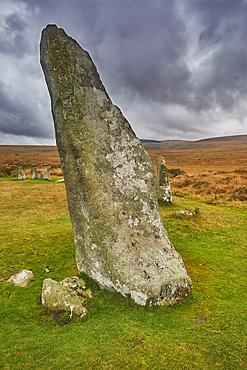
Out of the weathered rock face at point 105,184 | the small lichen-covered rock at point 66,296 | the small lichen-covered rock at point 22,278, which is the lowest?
the small lichen-covered rock at point 22,278

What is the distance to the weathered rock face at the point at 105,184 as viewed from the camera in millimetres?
5781

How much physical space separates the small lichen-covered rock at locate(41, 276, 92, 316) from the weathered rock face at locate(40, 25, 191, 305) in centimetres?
54

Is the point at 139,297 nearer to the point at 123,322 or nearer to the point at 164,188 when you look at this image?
the point at 123,322

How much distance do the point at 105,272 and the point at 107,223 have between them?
1.39m

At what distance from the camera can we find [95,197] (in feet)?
19.9

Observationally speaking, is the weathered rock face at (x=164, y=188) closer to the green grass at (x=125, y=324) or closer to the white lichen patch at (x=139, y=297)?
the green grass at (x=125, y=324)

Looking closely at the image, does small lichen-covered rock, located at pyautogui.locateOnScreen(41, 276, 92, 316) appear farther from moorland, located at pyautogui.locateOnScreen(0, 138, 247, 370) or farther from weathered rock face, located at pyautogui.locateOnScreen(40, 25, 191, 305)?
weathered rock face, located at pyautogui.locateOnScreen(40, 25, 191, 305)

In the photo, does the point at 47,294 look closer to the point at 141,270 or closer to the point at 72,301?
the point at 72,301

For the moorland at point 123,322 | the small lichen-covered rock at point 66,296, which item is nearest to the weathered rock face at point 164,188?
the moorland at point 123,322

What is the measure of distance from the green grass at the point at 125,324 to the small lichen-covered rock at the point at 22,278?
0.69 ft

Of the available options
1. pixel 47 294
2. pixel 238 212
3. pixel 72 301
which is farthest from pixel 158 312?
pixel 238 212

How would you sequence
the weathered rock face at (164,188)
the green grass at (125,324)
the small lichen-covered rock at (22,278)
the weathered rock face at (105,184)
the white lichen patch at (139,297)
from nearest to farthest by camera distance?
1. the green grass at (125,324)
2. the white lichen patch at (139,297)
3. the weathered rock face at (105,184)
4. the small lichen-covered rock at (22,278)
5. the weathered rock face at (164,188)

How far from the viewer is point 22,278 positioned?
676 centimetres

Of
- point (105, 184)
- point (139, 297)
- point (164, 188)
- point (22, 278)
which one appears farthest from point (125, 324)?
point (164, 188)
